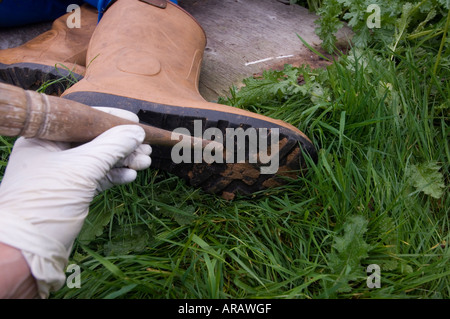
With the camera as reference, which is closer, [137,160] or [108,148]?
[108,148]

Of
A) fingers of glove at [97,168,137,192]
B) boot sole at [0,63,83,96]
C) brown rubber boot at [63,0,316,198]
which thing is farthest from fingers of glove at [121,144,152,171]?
boot sole at [0,63,83,96]

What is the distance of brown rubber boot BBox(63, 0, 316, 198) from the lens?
1446mm

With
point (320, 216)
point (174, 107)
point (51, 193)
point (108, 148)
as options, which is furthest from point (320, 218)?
point (51, 193)

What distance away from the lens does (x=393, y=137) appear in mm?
1635

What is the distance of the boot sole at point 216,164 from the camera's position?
1.44m

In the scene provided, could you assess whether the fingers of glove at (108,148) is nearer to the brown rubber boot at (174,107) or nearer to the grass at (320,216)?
the brown rubber boot at (174,107)

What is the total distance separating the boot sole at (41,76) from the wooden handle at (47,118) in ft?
2.48

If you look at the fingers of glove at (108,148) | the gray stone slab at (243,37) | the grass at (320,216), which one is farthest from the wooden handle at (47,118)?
the gray stone slab at (243,37)

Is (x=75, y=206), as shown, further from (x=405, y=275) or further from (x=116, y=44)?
(x=405, y=275)

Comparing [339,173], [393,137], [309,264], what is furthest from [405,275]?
[393,137]

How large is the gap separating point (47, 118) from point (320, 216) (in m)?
0.95

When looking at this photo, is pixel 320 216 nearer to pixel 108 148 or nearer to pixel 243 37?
pixel 108 148

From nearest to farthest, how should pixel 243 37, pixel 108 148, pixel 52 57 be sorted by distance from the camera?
pixel 108 148 < pixel 52 57 < pixel 243 37

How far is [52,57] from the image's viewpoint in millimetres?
2105
